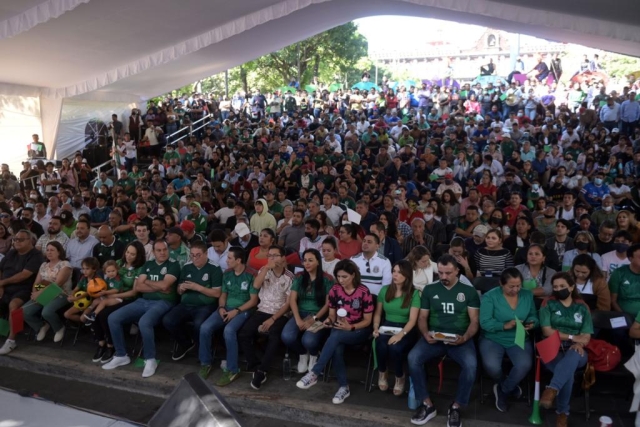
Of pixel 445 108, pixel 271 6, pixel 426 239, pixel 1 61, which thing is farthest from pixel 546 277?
pixel 445 108

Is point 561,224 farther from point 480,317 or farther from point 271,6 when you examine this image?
point 271,6

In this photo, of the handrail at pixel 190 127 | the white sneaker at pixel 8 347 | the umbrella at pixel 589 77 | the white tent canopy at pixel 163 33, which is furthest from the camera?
the umbrella at pixel 589 77

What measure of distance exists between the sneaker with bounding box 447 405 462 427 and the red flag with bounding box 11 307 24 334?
4983 mm

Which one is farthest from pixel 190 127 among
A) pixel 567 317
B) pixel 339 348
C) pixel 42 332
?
pixel 567 317

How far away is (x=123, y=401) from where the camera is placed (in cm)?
529

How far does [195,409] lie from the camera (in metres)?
2.49

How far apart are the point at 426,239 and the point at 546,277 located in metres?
2.06

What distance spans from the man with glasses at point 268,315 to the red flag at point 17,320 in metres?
2.92

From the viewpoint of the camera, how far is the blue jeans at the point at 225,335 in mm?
5312

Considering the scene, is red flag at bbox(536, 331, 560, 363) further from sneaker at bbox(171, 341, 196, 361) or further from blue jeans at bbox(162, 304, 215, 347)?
sneaker at bbox(171, 341, 196, 361)

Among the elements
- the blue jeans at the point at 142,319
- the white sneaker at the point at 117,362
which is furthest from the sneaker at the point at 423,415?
the white sneaker at the point at 117,362

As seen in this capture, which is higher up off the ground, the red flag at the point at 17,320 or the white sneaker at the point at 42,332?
the red flag at the point at 17,320

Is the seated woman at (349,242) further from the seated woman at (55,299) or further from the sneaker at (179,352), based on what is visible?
the seated woman at (55,299)

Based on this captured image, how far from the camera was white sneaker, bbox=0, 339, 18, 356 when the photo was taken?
6.28 metres
